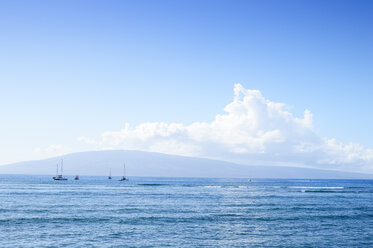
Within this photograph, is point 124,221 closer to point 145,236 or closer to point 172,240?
point 145,236

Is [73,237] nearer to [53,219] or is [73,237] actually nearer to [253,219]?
[53,219]

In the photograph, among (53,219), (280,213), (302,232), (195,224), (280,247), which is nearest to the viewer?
(280,247)

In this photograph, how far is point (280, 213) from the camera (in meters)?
59.3

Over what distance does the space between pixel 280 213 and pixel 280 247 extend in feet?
84.3

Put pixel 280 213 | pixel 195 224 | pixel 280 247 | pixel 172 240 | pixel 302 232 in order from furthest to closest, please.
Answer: pixel 280 213 < pixel 195 224 < pixel 302 232 < pixel 172 240 < pixel 280 247

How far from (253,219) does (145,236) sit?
1939cm

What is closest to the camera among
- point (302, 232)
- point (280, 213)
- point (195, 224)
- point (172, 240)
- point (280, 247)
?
point (280, 247)

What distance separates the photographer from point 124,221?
49.2m

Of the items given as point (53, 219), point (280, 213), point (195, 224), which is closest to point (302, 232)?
point (195, 224)

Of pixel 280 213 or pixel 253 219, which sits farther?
pixel 280 213

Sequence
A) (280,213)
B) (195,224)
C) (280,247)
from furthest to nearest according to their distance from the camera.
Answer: (280,213) → (195,224) → (280,247)

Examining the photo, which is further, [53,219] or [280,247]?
[53,219]

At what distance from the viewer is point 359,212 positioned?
61812 millimetres

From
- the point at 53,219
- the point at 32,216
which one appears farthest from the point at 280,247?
the point at 32,216
